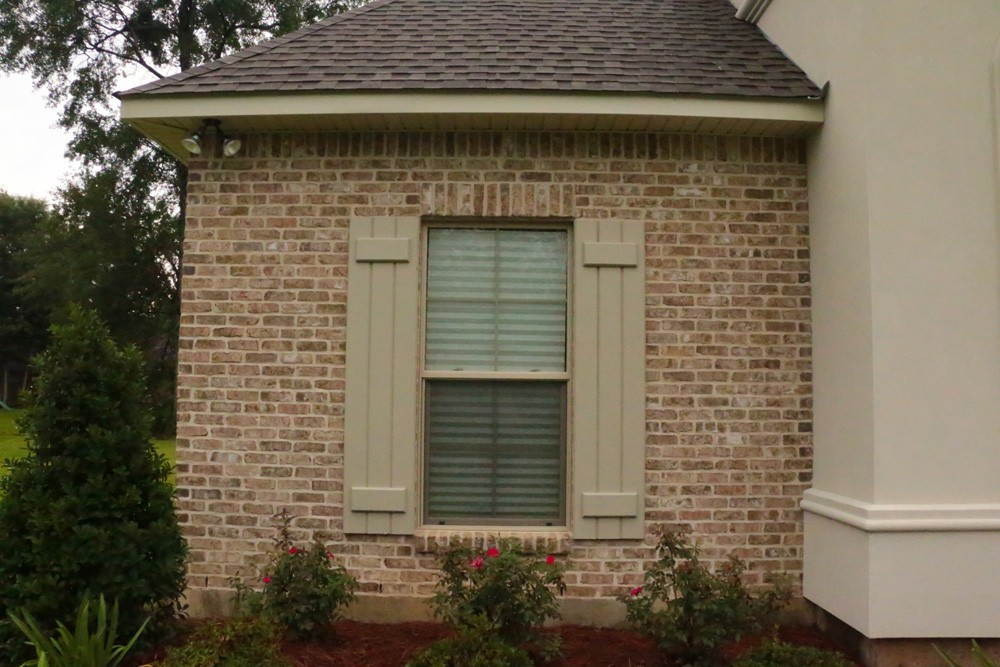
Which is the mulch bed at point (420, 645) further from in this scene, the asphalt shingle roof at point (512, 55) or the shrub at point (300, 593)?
the asphalt shingle roof at point (512, 55)

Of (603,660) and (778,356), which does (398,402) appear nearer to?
(603,660)

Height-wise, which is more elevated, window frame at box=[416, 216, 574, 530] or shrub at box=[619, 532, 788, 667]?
window frame at box=[416, 216, 574, 530]

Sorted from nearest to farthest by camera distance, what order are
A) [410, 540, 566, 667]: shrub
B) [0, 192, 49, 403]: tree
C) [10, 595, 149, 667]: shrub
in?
1. [10, 595, 149, 667]: shrub
2. [410, 540, 566, 667]: shrub
3. [0, 192, 49, 403]: tree

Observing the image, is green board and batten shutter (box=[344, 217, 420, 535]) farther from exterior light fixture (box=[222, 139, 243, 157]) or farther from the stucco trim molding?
the stucco trim molding

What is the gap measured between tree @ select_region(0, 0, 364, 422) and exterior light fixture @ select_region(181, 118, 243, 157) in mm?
16013

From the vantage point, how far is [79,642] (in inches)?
163

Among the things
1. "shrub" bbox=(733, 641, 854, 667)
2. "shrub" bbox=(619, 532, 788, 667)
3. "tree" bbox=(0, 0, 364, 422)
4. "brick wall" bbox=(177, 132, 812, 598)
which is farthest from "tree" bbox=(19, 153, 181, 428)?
"shrub" bbox=(733, 641, 854, 667)

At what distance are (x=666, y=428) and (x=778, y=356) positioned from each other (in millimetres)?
851

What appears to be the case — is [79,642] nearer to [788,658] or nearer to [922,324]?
[788,658]

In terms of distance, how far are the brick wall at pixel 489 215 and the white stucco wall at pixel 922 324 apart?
69 centimetres

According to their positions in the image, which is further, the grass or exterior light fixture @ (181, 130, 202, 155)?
the grass

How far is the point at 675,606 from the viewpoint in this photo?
4.48 metres

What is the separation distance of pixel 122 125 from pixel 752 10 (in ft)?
58.1

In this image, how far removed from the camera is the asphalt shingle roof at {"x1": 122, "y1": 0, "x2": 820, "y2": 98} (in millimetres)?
5262
